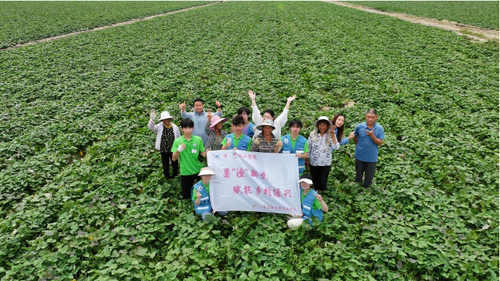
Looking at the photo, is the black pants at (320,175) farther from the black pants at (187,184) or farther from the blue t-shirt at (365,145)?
the black pants at (187,184)

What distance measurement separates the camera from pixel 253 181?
5.45 meters

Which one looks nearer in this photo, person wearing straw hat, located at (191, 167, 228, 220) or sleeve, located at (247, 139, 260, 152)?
person wearing straw hat, located at (191, 167, 228, 220)

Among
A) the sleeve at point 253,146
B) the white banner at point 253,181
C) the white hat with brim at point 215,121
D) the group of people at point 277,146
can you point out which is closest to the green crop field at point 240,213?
the white banner at point 253,181

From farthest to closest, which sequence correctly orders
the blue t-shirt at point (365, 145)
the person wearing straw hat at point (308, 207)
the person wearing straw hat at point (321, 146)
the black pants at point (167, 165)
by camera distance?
the black pants at point (167, 165) → the blue t-shirt at point (365, 145) → the person wearing straw hat at point (321, 146) → the person wearing straw hat at point (308, 207)

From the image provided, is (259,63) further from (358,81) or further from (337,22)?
(337,22)

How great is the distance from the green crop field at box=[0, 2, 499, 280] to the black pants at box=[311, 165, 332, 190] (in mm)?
308

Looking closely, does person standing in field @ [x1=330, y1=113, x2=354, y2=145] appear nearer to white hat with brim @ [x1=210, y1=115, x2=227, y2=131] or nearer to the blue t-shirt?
the blue t-shirt

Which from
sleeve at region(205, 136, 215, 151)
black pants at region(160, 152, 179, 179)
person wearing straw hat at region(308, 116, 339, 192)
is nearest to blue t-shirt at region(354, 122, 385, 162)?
person wearing straw hat at region(308, 116, 339, 192)

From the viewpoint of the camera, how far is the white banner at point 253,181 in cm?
534

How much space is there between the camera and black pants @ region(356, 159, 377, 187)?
6.05 meters

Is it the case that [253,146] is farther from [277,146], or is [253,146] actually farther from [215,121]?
[215,121]

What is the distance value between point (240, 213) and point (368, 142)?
9.86 feet

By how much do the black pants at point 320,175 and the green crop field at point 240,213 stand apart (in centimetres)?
31

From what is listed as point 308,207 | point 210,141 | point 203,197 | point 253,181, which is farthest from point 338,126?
point 203,197
